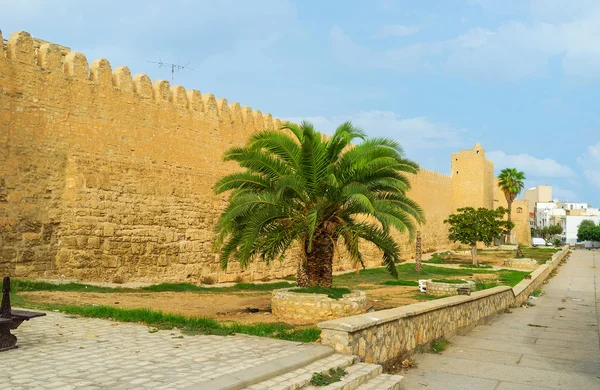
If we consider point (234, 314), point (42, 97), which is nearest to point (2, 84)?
point (42, 97)

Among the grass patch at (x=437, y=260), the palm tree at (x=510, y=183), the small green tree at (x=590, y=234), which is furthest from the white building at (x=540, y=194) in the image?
the grass patch at (x=437, y=260)

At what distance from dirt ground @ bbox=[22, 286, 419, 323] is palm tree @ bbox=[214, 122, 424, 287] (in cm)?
84

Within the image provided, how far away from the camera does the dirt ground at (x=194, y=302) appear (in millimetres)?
8000

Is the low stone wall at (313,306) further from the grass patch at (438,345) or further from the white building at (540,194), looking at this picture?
the white building at (540,194)

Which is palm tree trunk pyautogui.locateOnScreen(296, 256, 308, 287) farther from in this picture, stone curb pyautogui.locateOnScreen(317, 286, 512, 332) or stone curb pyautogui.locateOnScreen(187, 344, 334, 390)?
stone curb pyautogui.locateOnScreen(187, 344, 334, 390)

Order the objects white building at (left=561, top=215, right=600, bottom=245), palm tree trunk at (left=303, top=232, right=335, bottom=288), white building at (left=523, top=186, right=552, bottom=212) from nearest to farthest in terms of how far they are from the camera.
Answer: palm tree trunk at (left=303, top=232, right=335, bottom=288)
white building at (left=561, top=215, right=600, bottom=245)
white building at (left=523, top=186, right=552, bottom=212)

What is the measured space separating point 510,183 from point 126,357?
41.6 metres

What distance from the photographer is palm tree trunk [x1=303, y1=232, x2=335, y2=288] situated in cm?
859

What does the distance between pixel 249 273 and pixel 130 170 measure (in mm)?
4829

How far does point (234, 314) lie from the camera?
816 centimetres

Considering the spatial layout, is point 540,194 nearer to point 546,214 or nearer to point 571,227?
point 546,214

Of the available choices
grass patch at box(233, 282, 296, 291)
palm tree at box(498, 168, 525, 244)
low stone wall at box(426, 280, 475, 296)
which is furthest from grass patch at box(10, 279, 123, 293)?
palm tree at box(498, 168, 525, 244)

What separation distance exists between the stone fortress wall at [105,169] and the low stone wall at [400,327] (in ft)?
6.01

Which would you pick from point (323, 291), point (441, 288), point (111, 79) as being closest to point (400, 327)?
point (323, 291)
